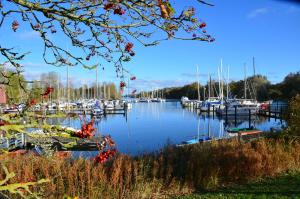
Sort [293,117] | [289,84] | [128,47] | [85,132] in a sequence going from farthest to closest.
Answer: [289,84]
[293,117]
[128,47]
[85,132]

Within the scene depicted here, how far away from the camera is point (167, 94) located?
7096 inches

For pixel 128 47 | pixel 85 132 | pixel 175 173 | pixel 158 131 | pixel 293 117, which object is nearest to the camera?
pixel 85 132

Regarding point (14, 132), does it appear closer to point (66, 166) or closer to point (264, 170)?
point (66, 166)

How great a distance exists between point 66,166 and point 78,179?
0.90 meters

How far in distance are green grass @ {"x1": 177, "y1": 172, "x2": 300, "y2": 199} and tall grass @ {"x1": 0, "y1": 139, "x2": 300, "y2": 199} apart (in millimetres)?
637

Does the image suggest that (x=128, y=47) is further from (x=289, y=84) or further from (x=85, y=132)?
(x=289, y=84)

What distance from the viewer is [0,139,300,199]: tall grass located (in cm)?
984

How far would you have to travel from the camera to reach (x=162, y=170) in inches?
458

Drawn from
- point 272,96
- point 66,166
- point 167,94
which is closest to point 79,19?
point 66,166

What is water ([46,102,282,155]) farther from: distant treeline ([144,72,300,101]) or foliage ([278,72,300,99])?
distant treeline ([144,72,300,101])

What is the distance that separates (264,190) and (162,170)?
2.69m

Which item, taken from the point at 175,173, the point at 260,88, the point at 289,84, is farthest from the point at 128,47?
the point at 260,88

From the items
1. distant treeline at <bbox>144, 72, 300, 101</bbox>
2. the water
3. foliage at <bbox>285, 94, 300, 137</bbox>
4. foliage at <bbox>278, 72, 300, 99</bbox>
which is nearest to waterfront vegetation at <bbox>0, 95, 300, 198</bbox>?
foliage at <bbox>285, 94, 300, 137</bbox>

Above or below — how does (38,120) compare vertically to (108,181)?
above
